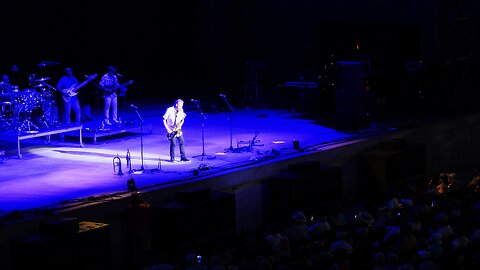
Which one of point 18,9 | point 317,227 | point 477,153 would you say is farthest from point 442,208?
point 18,9

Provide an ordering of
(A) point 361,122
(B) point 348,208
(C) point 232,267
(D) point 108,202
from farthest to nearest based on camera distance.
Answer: (A) point 361,122 → (B) point 348,208 → (D) point 108,202 → (C) point 232,267

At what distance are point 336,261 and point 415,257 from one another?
1.04 meters

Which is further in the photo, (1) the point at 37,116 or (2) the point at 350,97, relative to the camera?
(1) the point at 37,116

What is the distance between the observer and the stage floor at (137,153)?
46.6 feet

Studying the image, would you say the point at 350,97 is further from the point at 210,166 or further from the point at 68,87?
the point at 68,87

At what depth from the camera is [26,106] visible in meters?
18.5

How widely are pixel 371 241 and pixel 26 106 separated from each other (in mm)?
8217

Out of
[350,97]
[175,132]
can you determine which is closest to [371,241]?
[175,132]

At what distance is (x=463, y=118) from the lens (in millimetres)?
20969

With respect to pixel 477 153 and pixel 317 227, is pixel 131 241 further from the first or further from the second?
pixel 477 153

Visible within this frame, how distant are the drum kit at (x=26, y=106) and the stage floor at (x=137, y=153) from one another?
0.35 meters

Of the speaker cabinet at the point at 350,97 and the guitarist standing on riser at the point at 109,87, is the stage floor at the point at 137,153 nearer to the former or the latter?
the speaker cabinet at the point at 350,97

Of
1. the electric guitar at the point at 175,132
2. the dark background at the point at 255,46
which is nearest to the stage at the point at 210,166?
the electric guitar at the point at 175,132

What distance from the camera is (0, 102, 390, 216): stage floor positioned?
46.6 feet
